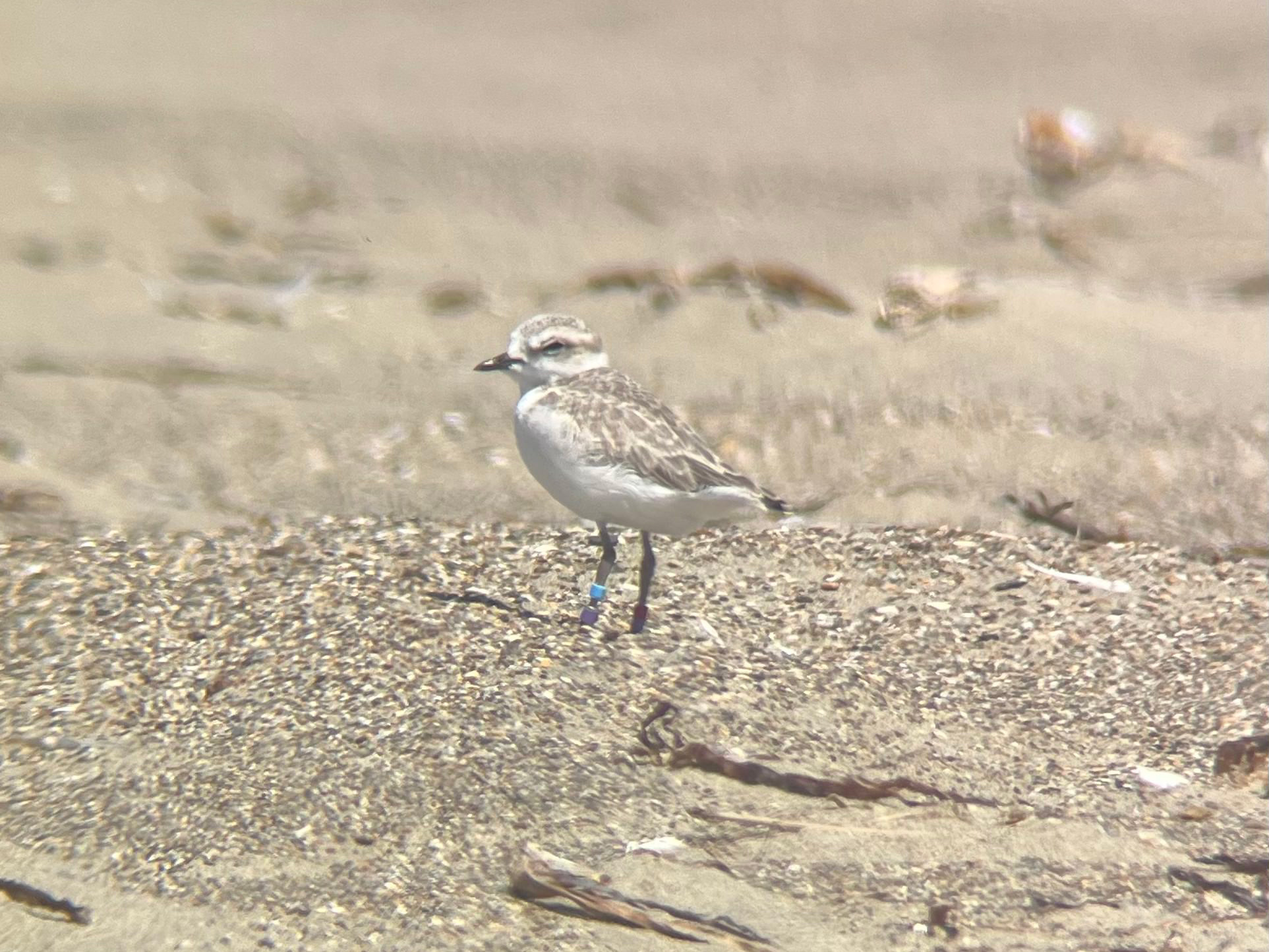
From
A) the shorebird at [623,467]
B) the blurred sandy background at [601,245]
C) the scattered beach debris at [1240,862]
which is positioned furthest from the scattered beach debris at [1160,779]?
the blurred sandy background at [601,245]

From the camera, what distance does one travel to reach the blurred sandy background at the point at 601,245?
634cm

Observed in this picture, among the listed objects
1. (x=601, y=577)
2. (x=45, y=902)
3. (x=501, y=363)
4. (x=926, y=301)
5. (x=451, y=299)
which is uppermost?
(x=926, y=301)

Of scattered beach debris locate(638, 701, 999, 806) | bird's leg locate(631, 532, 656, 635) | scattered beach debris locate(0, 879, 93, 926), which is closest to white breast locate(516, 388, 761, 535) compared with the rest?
bird's leg locate(631, 532, 656, 635)

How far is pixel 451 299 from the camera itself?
830cm

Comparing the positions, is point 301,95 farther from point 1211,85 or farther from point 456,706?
point 456,706

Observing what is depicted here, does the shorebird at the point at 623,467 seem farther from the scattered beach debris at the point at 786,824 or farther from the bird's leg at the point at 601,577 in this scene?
the scattered beach debris at the point at 786,824

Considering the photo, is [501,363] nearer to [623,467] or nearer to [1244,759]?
[623,467]

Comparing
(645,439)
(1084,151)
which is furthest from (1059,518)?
(1084,151)

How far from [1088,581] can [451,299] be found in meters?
3.94

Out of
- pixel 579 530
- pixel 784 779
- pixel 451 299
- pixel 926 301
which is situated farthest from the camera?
pixel 451 299

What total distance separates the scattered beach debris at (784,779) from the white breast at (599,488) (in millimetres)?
604

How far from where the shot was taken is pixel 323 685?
447 centimetres

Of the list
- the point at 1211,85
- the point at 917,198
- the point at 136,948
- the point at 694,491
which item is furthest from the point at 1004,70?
the point at 136,948

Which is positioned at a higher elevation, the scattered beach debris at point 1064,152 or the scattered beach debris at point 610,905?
the scattered beach debris at point 1064,152
